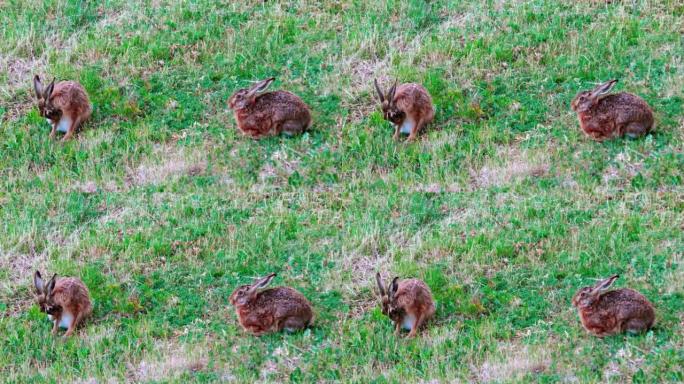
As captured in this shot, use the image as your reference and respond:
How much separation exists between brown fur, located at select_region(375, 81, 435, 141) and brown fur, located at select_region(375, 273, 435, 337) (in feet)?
12.3

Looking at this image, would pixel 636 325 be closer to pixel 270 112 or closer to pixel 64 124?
pixel 270 112

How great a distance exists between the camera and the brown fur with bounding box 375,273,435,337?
13.8 meters

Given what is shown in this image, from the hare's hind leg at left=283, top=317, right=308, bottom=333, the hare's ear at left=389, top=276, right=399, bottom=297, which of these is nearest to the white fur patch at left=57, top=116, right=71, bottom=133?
the hare's hind leg at left=283, top=317, right=308, bottom=333

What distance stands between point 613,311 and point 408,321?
2146 millimetres

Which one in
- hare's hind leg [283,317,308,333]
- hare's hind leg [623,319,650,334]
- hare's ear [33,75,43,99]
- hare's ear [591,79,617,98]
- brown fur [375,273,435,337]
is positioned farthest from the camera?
hare's ear [33,75,43,99]

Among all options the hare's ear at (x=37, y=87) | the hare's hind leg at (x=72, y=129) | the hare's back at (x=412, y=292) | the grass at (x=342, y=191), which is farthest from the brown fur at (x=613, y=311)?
the hare's ear at (x=37, y=87)

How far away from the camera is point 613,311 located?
13367 mm

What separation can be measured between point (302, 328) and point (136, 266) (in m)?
2.49

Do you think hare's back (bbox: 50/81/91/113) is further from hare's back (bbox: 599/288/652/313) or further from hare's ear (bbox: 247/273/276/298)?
hare's back (bbox: 599/288/652/313)

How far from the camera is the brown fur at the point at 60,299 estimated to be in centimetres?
1430

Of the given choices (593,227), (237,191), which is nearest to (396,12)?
(237,191)

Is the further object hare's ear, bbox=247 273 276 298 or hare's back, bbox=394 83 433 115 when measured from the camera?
hare's back, bbox=394 83 433 115

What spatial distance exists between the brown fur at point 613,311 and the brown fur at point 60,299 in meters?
5.45

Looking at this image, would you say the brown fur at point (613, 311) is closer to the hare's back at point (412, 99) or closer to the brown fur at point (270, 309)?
the brown fur at point (270, 309)
